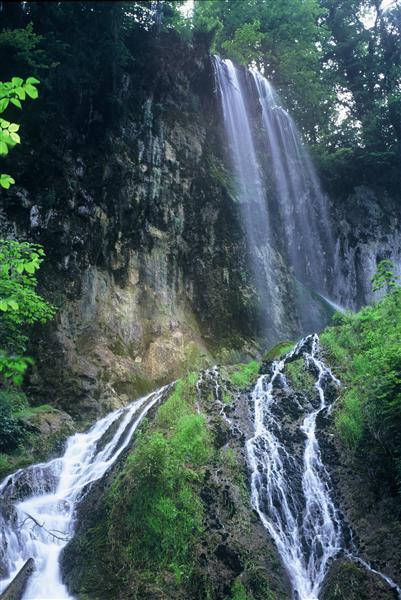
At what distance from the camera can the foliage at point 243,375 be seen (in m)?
11.9

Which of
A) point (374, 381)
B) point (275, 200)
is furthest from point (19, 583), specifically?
point (275, 200)

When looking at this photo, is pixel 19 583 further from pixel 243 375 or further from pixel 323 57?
pixel 323 57

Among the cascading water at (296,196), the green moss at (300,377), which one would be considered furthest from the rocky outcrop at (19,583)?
the cascading water at (296,196)

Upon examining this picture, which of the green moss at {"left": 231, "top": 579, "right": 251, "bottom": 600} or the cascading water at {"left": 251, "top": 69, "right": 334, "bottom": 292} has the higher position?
the cascading water at {"left": 251, "top": 69, "right": 334, "bottom": 292}

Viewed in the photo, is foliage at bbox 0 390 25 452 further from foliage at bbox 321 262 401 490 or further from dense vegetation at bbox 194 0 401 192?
dense vegetation at bbox 194 0 401 192

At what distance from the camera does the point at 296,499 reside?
27.5 ft

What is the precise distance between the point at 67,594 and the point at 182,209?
14451 millimetres

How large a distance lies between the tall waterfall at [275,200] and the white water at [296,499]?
10.6 m

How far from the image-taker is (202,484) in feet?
27.5

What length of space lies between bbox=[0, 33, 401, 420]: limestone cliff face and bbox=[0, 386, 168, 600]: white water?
2311mm

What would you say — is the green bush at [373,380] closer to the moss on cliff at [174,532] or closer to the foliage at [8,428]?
the moss on cliff at [174,532]

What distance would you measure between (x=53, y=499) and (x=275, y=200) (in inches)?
730

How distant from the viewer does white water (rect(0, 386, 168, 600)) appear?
24.8ft

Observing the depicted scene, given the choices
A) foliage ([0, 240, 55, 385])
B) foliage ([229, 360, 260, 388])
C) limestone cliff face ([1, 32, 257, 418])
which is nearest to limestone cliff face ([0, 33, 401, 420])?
limestone cliff face ([1, 32, 257, 418])
